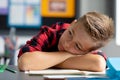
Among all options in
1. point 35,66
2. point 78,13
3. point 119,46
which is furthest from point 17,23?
point 35,66

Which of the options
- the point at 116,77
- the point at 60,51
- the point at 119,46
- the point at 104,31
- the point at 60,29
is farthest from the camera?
the point at 119,46

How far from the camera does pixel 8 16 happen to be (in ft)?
7.96

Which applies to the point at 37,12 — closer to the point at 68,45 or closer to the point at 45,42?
the point at 45,42

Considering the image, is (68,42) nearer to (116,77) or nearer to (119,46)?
(116,77)

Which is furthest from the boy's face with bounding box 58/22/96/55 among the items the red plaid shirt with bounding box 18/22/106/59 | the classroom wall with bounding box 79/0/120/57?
the classroom wall with bounding box 79/0/120/57

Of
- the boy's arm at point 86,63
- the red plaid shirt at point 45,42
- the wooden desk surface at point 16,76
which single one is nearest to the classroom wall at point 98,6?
the red plaid shirt at point 45,42

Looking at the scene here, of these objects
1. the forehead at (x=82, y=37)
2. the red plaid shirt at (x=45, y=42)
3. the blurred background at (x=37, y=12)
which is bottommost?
the blurred background at (x=37, y=12)

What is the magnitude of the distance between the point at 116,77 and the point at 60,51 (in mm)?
362

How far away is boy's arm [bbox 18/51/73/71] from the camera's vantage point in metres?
0.98

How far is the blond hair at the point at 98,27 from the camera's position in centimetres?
93

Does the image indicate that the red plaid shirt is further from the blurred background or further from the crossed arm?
the blurred background

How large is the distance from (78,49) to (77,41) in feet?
0.12

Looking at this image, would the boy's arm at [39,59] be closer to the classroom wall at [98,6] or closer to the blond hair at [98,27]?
the blond hair at [98,27]

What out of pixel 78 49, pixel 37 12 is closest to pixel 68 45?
pixel 78 49
